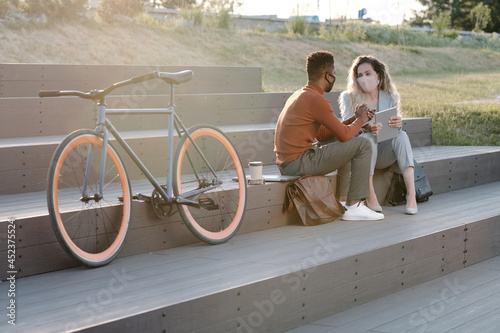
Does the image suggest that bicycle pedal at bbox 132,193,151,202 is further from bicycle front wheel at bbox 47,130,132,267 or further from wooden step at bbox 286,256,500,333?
wooden step at bbox 286,256,500,333

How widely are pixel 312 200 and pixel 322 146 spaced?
1.24 ft

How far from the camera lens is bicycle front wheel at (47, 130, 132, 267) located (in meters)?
2.79

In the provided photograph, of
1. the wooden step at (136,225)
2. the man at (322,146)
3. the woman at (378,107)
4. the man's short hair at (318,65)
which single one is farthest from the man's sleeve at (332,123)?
the wooden step at (136,225)

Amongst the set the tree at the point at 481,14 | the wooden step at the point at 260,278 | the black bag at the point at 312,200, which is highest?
the tree at the point at 481,14

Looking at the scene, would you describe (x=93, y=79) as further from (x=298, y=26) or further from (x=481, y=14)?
(x=481, y=14)

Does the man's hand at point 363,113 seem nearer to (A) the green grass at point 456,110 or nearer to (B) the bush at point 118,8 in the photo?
(A) the green grass at point 456,110

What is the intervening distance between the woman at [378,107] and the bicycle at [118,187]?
107 centimetres

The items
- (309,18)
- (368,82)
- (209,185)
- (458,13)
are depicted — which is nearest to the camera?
(209,185)

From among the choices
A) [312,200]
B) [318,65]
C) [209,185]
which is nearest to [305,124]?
[318,65]

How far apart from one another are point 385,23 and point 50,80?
55.0 ft

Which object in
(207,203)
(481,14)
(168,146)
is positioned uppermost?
(481,14)

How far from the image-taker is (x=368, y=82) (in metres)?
4.60

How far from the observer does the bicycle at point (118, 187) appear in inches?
114

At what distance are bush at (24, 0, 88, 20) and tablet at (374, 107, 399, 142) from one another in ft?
20.4
